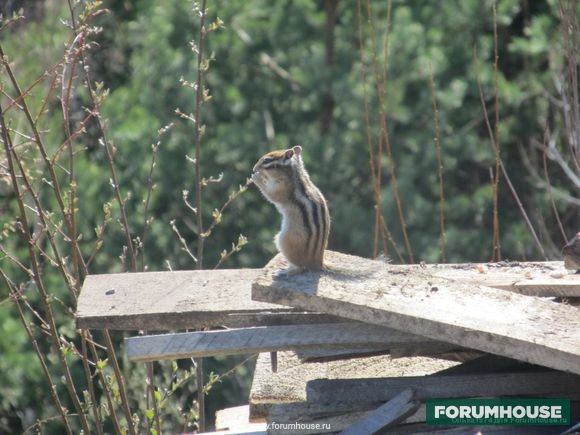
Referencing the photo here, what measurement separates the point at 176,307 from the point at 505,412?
121 cm

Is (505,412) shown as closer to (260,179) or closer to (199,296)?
(199,296)

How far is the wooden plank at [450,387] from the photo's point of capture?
3.96 meters

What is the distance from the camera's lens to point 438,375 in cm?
409

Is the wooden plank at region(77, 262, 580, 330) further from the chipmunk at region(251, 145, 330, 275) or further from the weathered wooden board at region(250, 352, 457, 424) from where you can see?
the weathered wooden board at region(250, 352, 457, 424)

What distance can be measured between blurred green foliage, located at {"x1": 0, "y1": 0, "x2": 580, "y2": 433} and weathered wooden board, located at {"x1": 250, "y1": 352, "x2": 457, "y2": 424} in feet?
18.0

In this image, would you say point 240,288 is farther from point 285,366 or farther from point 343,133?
point 343,133

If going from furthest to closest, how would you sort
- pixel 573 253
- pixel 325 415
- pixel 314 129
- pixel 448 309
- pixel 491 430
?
pixel 314 129
pixel 573 253
pixel 325 415
pixel 491 430
pixel 448 309

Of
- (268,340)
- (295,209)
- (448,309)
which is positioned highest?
(295,209)

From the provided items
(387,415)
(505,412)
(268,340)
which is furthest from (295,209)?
(505,412)

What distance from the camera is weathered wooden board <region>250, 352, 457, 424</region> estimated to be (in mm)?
4418

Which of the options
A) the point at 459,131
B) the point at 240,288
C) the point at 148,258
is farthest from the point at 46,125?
the point at 240,288

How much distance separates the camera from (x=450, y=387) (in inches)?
156

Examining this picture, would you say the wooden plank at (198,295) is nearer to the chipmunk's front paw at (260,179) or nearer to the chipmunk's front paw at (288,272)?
the chipmunk's front paw at (288,272)

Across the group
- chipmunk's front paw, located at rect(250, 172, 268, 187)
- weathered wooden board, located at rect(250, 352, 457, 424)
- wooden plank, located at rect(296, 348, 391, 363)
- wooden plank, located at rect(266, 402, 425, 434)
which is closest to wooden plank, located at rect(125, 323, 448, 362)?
wooden plank, located at rect(296, 348, 391, 363)
